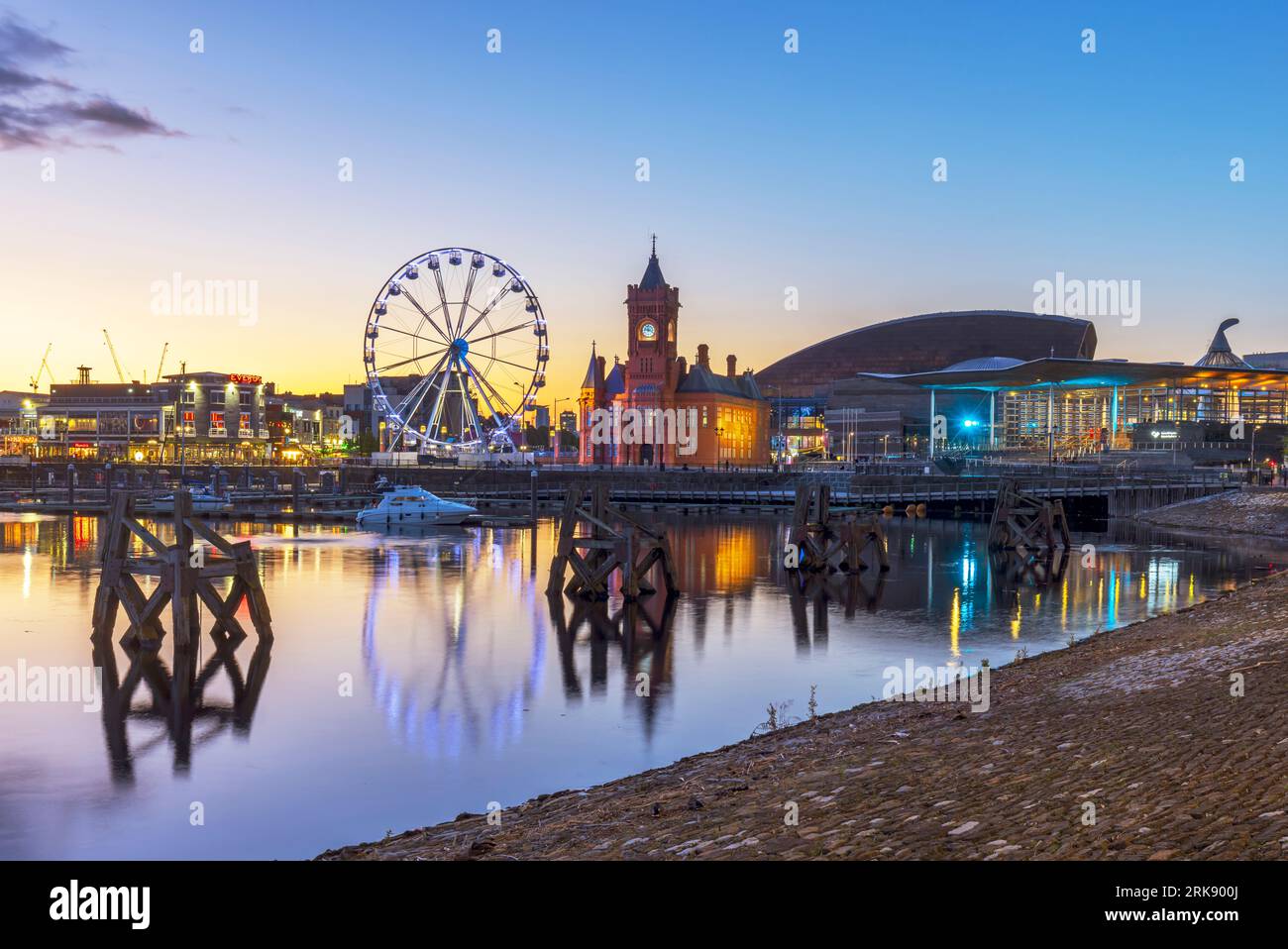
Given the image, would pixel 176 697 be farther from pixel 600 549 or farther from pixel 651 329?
pixel 651 329

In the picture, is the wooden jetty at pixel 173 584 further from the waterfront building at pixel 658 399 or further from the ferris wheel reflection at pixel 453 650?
the waterfront building at pixel 658 399

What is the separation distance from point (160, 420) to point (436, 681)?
16852 centimetres

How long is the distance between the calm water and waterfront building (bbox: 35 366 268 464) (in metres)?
129

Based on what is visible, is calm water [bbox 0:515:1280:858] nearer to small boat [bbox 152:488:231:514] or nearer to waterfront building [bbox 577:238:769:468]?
small boat [bbox 152:488:231:514]

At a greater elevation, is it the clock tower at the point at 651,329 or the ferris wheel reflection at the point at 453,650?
the clock tower at the point at 651,329

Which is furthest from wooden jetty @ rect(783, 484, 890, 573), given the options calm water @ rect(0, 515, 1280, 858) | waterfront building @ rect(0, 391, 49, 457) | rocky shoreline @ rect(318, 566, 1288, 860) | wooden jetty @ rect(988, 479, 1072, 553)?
waterfront building @ rect(0, 391, 49, 457)

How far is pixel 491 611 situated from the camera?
3391 centimetres

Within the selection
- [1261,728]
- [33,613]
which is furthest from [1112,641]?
[33,613]

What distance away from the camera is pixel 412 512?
70.2 metres

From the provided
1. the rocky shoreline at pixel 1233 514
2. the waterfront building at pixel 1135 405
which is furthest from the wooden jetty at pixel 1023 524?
the waterfront building at pixel 1135 405

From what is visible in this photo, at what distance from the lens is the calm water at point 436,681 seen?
15.2 m

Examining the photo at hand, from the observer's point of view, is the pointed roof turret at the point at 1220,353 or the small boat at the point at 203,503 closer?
the small boat at the point at 203,503
